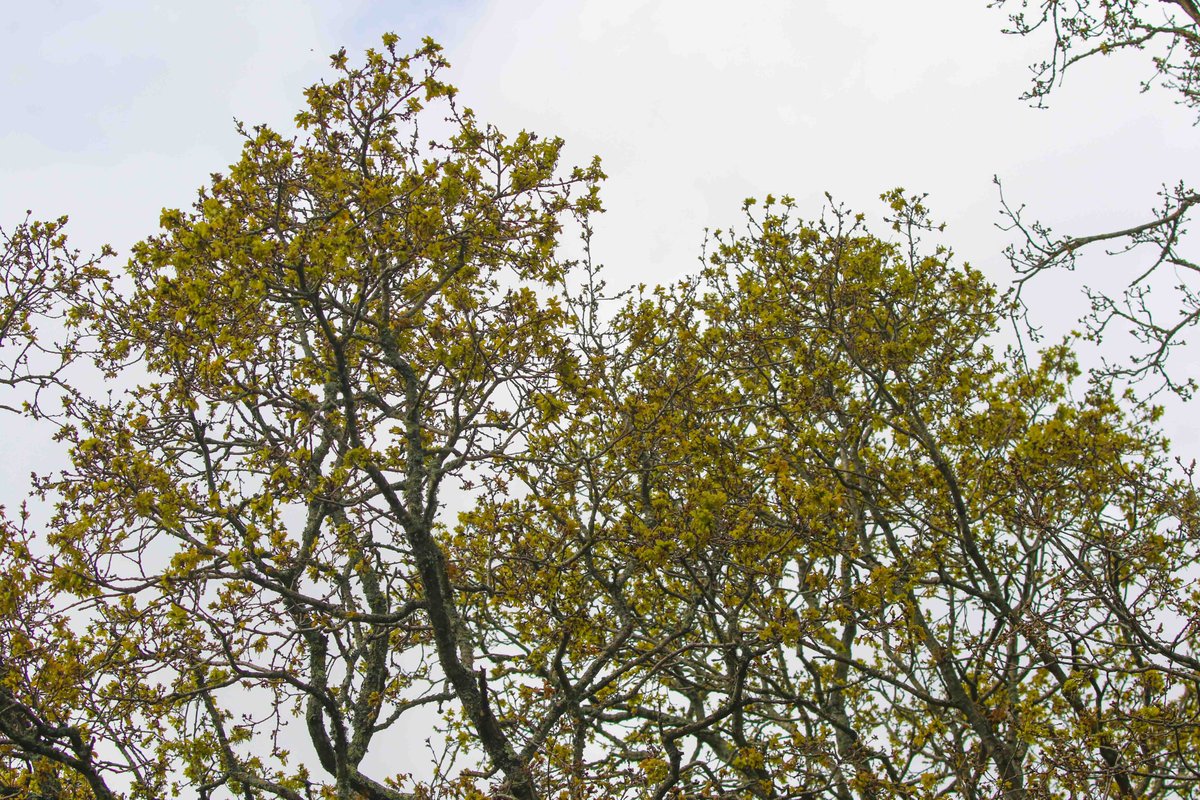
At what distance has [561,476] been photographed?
10.2 metres

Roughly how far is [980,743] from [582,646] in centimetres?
433

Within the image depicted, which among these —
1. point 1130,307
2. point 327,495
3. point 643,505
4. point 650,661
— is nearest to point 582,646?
point 650,661

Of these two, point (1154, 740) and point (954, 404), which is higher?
point (954, 404)

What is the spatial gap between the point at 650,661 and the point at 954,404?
5.41 m

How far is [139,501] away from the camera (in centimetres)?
674

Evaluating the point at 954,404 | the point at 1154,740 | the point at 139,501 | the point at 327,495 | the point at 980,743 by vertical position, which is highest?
the point at 954,404

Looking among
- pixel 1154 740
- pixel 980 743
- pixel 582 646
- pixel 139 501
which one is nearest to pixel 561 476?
pixel 582 646

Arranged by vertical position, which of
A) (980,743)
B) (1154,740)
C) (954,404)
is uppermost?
(954,404)

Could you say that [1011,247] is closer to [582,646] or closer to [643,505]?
[643,505]

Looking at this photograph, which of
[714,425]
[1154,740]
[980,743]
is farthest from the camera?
[714,425]

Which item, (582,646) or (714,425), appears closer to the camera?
(582,646)

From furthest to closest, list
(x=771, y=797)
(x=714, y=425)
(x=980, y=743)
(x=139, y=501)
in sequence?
(x=714, y=425), (x=980, y=743), (x=771, y=797), (x=139, y=501)

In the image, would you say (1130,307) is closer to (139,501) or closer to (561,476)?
(561,476)

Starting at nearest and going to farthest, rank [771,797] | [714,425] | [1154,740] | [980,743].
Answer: [1154,740], [771,797], [980,743], [714,425]
